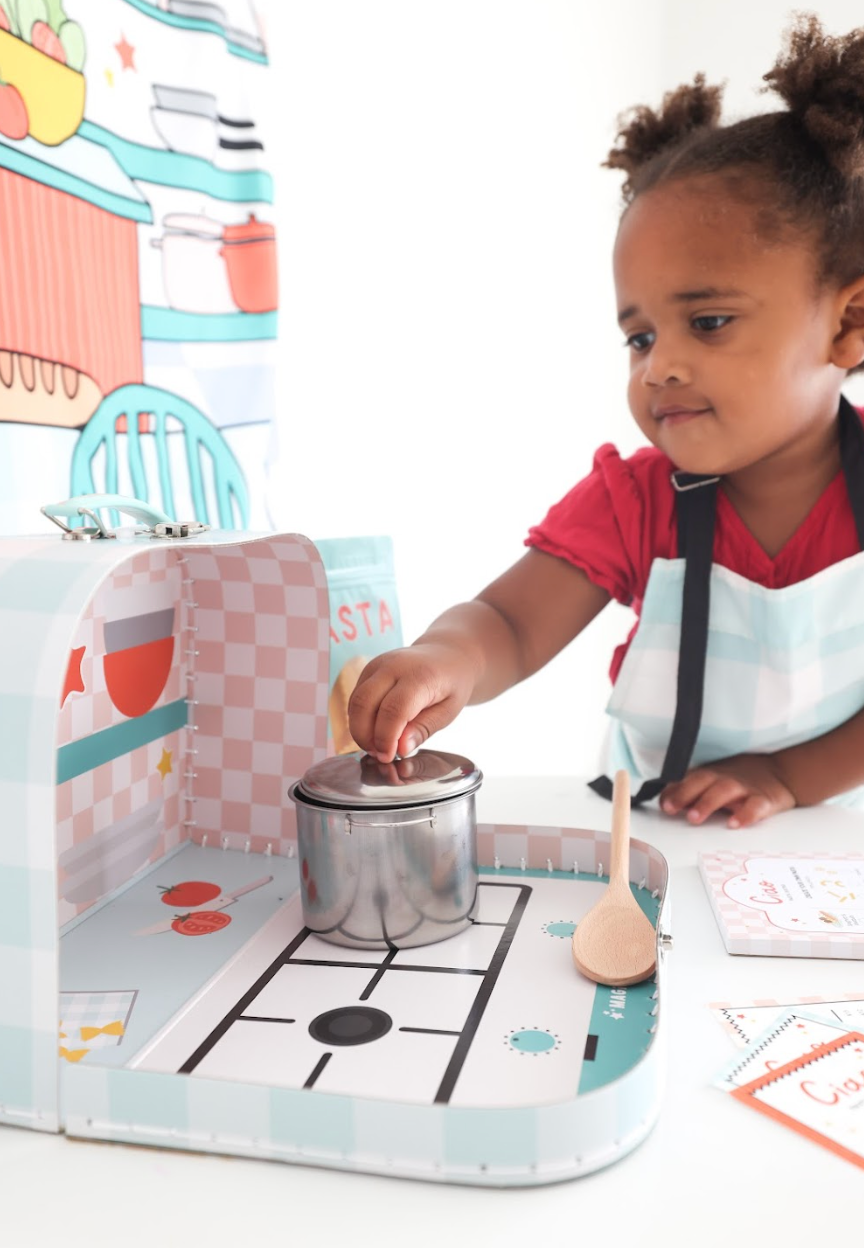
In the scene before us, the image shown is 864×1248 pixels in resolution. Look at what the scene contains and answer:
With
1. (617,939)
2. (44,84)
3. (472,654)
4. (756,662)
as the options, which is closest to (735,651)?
(756,662)

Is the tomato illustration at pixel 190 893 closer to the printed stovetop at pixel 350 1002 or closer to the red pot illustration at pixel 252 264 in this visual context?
the printed stovetop at pixel 350 1002

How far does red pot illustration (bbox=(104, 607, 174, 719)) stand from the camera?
26.7 inches

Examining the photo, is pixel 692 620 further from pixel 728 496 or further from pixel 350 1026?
pixel 350 1026

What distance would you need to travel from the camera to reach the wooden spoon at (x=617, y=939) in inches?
20.6

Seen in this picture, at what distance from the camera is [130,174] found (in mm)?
842

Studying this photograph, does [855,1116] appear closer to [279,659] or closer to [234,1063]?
[234,1063]

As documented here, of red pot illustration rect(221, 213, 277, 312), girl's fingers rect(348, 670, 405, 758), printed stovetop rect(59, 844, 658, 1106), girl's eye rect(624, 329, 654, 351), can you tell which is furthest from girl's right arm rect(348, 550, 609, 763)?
red pot illustration rect(221, 213, 277, 312)

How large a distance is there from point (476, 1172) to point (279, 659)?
402 millimetres

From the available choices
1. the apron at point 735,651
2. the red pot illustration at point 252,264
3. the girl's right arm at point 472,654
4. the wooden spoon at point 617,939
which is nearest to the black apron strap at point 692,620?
the apron at point 735,651

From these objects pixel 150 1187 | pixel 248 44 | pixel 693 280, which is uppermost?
pixel 248 44

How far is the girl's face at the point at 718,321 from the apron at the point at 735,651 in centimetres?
10

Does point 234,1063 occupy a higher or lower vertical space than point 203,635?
lower

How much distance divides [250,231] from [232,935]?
0.69 metres

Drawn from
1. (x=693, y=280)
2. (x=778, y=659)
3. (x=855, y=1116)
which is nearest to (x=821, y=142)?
(x=693, y=280)
